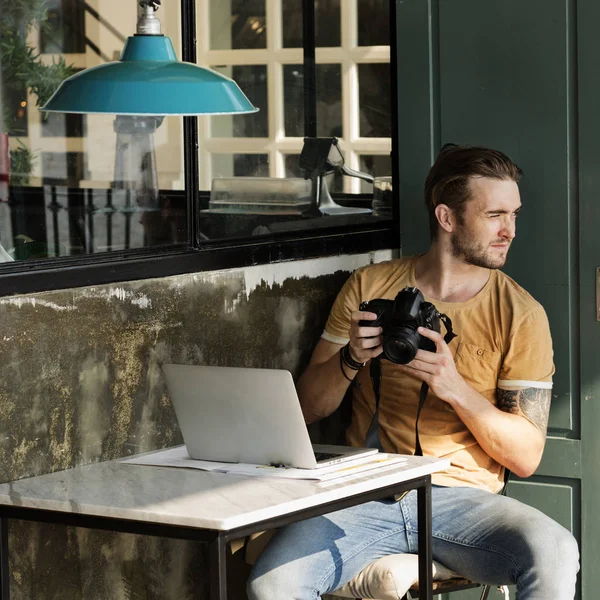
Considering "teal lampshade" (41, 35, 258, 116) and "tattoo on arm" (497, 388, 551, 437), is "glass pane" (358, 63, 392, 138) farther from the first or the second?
"teal lampshade" (41, 35, 258, 116)

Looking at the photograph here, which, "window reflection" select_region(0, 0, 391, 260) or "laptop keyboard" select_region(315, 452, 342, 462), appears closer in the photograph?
"laptop keyboard" select_region(315, 452, 342, 462)

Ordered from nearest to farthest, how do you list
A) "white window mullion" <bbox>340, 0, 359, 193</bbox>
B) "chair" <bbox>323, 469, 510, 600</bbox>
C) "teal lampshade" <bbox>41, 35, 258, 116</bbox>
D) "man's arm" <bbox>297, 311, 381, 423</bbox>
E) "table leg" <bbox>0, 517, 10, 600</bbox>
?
"teal lampshade" <bbox>41, 35, 258, 116</bbox> < "table leg" <bbox>0, 517, 10, 600</bbox> < "chair" <bbox>323, 469, 510, 600</bbox> < "man's arm" <bbox>297, 311, 381, 423</bbox> < "white window mullion" <bbox>340, 0, 359, 193</bbox>

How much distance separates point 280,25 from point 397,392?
1.19 m

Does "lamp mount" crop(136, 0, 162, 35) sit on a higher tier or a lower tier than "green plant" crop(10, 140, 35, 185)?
higher

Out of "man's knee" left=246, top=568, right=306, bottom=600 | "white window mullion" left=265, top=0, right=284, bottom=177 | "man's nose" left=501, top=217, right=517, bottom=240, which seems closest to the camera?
"man's knee" left=246, top=568, right=306, bottom=600

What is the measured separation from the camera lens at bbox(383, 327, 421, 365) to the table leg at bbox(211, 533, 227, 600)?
2.92 feet

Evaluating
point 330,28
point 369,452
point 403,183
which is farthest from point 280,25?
point 369,452

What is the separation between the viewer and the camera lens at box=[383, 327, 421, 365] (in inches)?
124

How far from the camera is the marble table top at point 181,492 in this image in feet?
8.23

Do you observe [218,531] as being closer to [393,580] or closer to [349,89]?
[393,580]

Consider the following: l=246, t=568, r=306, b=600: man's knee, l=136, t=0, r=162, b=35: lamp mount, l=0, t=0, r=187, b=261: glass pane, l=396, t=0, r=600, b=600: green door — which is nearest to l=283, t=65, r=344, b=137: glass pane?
l=396, t=0, r=600, b=600: green door

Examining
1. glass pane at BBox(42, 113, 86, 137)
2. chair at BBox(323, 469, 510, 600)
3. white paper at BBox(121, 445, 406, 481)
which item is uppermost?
glass pane at BBox(42, 113, 86, 137)

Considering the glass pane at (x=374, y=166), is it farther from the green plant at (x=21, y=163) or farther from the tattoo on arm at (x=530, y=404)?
the green plant at (x=21, y=163)

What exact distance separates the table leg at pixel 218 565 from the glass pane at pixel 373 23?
80.3 inches
